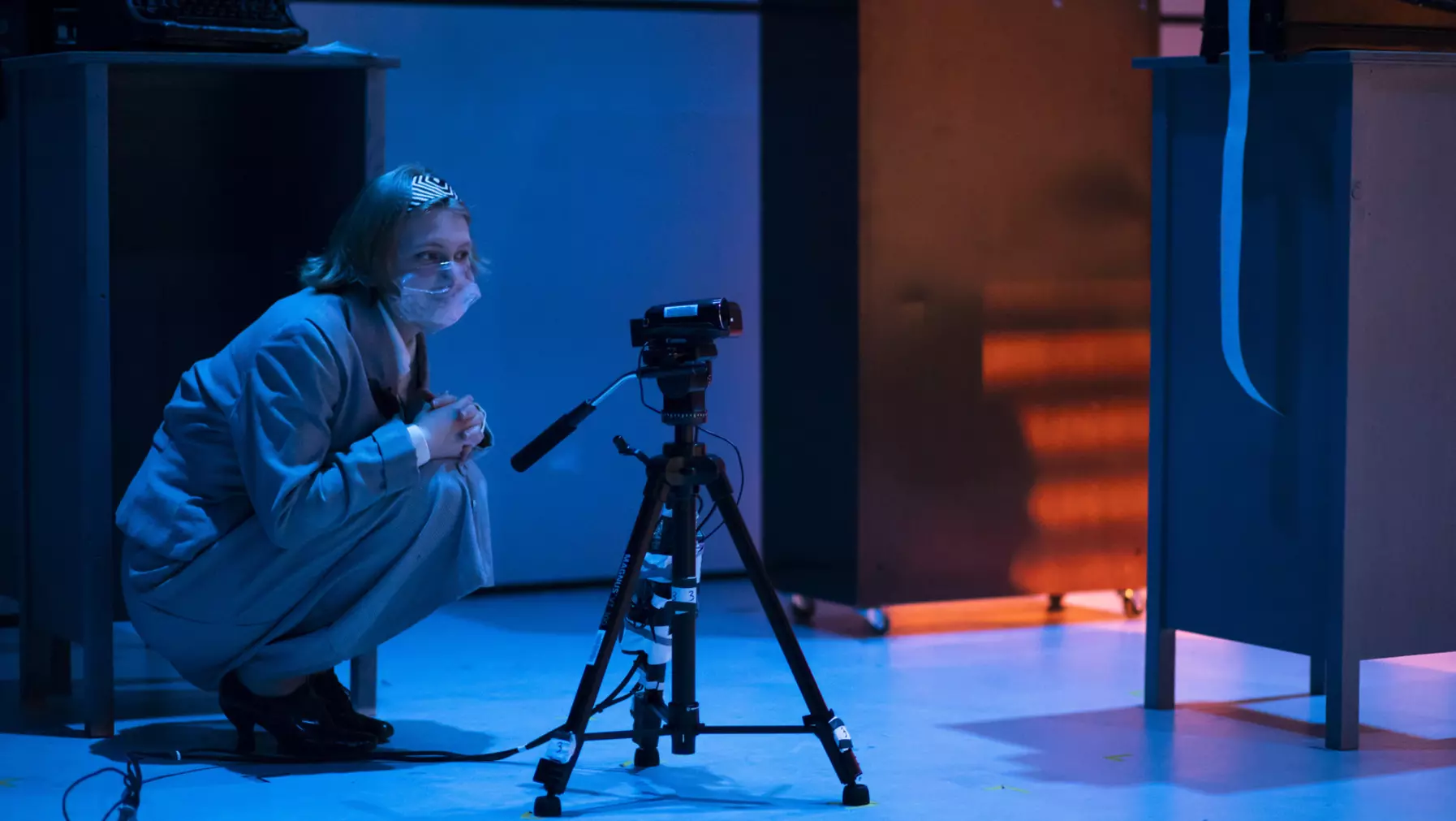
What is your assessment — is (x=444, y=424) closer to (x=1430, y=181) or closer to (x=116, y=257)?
(x=116, y=257)

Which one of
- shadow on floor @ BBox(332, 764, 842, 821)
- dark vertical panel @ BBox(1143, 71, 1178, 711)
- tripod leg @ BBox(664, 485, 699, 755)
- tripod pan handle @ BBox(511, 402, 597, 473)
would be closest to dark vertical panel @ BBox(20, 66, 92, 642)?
shadow on floor @ BBox(332, 764, 842, 821)

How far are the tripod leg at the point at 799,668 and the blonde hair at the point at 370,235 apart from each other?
0.75 meters

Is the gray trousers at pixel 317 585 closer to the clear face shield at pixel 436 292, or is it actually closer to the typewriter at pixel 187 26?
the clear face shield at pixel 436 292

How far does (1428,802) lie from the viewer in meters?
3.15

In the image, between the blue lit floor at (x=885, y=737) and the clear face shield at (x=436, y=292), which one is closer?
the blue lit floor at (x=885, y=737)

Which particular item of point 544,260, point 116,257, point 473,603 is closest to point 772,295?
point 544,260

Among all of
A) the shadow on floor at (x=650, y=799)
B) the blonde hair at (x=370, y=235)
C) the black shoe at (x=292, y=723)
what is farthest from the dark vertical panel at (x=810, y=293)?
the black shoe at (x=292, y=723)

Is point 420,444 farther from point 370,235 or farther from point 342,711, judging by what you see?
point 342,711

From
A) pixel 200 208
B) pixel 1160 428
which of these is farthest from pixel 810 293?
pixel 200 208

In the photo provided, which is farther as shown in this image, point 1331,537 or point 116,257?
point 116,257

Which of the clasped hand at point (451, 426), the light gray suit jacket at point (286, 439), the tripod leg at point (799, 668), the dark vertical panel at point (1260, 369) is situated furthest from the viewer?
the dark vertical panel at point (1260, 369)

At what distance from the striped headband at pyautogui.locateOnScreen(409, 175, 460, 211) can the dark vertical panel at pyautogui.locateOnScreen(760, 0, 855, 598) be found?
136cm

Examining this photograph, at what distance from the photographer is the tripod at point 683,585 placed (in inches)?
120

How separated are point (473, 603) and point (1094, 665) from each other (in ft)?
5.75
